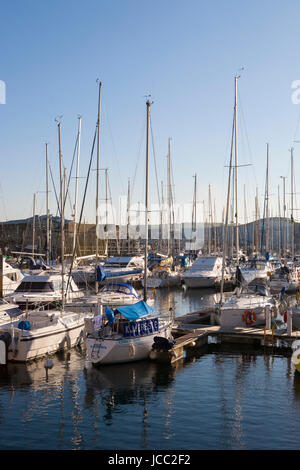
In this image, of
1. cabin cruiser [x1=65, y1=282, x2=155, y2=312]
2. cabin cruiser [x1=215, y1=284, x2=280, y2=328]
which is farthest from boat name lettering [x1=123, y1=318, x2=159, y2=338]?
cabin cruiser [x1=65, y1=282, x2=155, y2=312]

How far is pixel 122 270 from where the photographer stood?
52656 mm

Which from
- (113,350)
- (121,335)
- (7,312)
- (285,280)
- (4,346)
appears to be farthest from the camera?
(285,280)

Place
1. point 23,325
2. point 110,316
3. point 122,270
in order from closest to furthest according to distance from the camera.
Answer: point 110,316
point 23,325
point 122,270

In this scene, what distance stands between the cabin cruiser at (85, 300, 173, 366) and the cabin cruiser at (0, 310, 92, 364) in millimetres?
1638

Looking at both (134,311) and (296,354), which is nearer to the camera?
(296,354)

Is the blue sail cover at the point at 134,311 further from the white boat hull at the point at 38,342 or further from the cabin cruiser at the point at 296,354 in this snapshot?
the cabin cruiser at the point at 296,354

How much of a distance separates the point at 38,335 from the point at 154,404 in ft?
22.6

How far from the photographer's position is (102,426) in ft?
45.8

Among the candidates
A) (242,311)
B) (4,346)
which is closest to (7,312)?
(4,346)

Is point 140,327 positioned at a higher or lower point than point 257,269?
lower

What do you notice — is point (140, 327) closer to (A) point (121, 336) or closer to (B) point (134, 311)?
(B) point (134, 311)

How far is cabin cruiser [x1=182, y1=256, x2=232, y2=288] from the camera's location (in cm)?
5041

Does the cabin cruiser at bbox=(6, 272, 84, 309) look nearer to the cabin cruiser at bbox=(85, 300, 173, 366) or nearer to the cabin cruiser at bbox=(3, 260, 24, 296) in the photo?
the cabin cruiser at bbox=(3, 260, 24, 296)
